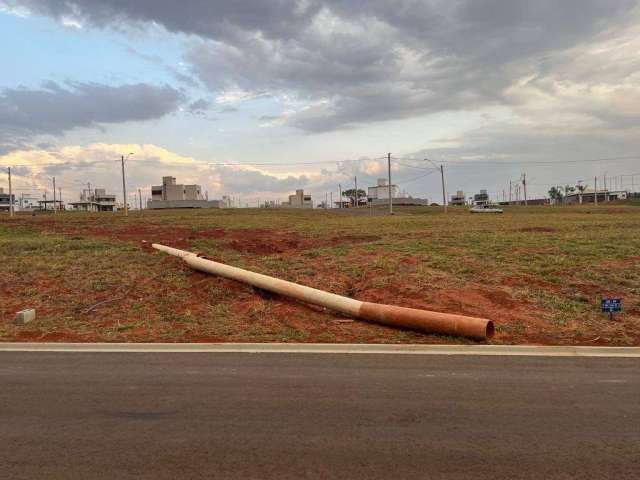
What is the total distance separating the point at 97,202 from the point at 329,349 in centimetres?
16093

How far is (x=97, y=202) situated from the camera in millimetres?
155125

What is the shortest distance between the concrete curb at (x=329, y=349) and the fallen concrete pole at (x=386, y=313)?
0.40m

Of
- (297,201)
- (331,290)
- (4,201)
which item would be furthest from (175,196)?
(331,290)

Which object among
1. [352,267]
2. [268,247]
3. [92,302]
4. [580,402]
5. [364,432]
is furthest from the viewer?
[268,247]

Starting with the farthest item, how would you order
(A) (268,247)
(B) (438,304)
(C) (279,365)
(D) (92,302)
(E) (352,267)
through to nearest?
(A) (268,247) → (E) (352,267) → (D) (92,302) → (B) (438,304) → (C) (279,365)

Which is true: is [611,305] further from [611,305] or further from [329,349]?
[329,349]

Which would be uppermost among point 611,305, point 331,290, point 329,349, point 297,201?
point 297,201

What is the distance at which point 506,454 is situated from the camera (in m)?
4.06

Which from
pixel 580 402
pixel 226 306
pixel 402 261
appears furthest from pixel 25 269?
pixel 580 402

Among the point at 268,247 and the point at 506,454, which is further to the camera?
the point at 268,247

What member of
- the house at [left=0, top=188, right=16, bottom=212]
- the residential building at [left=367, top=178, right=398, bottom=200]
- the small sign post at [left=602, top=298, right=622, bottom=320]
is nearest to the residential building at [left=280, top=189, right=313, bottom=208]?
the residential building at [left=367, top=178, right=398, bottom=200]

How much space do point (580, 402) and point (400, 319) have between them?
348 cm

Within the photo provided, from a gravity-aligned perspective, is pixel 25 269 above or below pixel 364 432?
above

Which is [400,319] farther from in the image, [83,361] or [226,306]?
[83,361]
